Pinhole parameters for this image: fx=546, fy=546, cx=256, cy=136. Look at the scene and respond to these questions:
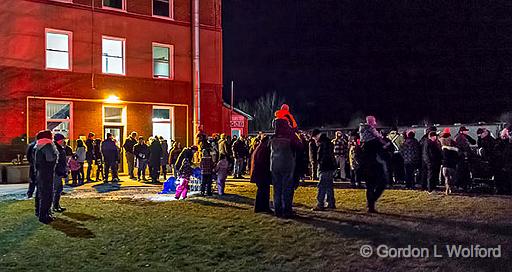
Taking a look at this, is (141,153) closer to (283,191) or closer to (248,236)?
(283,191)

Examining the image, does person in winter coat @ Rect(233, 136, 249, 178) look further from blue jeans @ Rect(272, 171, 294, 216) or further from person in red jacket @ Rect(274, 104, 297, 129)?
blue jeans @ Rect(272, 171, 294, 216)

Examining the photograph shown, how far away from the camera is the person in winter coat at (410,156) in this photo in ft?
55.8

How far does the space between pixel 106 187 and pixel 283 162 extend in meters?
10.1

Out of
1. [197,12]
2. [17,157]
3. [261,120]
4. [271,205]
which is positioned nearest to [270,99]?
[261,120]

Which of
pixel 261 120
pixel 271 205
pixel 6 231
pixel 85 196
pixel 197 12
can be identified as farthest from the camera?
pixel 261 120

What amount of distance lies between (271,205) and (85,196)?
6.55 meters

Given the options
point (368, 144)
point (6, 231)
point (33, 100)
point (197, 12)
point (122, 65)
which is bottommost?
point (6, 231)

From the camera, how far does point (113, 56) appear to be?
27125mm

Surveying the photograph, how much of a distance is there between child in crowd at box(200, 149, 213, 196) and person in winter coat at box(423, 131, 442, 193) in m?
6.26

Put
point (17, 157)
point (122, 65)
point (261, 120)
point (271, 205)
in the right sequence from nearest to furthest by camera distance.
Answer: point (271, 205)
point (17, 157)
point (122, 65)
point (261, 120)

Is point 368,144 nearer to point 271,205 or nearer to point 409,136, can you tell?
point 271,205

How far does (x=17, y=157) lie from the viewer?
75.2ft

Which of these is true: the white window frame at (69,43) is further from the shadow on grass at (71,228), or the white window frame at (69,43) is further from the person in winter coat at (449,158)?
the person in winter coat at (449,158)

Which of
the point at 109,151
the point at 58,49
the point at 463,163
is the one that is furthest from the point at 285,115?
the point at 58,49
